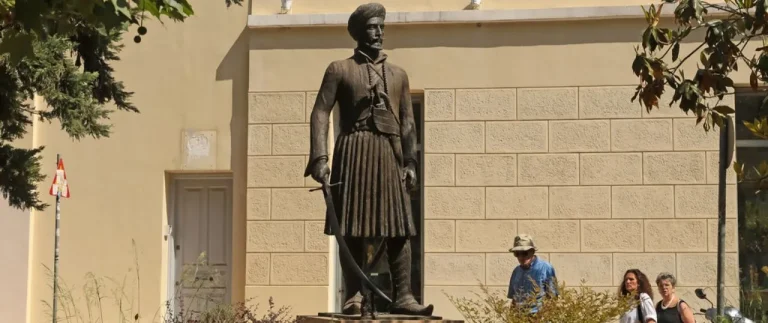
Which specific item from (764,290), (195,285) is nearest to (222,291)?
(195,285)

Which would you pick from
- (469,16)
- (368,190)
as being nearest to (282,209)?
(469,16)

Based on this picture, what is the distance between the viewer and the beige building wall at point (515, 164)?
1612 centimetres

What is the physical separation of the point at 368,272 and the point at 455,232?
251 inches

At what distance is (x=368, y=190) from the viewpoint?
397 inches

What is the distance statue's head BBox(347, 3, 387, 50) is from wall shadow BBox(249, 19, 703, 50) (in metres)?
6.26

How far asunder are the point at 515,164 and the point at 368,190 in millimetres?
6560

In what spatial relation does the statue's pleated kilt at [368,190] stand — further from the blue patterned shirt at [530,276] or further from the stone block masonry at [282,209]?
the stone block masonry at [282,209]

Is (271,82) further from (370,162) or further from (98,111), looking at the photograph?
(370,162)

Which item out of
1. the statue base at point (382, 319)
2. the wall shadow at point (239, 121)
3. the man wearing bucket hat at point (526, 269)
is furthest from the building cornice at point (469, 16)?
the statue base at point (382, 319)

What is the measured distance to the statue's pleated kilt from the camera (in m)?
10.0

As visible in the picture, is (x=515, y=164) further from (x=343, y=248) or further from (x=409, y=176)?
(x=343, y=248)

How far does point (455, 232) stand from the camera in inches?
648

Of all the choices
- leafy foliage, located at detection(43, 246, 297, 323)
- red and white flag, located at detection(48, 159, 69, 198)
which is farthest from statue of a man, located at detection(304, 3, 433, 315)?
leafy foliage, located at detection(43, 246, 297, 323)

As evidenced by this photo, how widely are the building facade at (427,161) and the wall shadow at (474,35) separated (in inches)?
0.9
